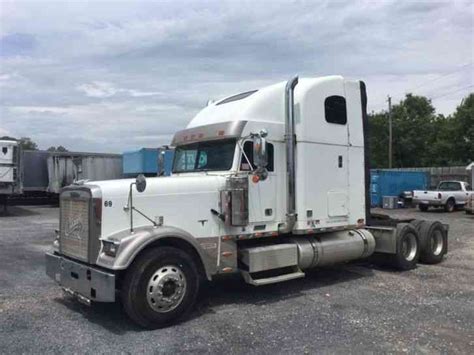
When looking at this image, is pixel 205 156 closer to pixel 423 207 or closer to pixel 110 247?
pixel 110 247

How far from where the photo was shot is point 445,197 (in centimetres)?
2798

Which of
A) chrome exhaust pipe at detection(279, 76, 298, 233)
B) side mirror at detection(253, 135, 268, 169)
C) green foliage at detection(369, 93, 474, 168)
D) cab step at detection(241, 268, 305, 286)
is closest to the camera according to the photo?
side mirror at detection(253, 135, 268, 169)

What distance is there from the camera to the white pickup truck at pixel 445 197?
27.9 m

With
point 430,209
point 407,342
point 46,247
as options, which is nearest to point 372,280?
point 407,342

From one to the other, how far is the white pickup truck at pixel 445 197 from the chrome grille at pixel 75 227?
23967mm

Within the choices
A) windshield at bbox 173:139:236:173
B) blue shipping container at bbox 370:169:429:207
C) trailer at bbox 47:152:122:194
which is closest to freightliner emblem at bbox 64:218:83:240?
windshield at bbox 173:139:236:173

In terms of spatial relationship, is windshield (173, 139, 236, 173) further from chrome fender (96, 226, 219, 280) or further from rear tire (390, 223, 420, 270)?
rear tire (390, 223, 420, 270)

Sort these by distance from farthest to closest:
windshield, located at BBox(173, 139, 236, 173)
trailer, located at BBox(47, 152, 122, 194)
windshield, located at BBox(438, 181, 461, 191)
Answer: trailer, located at BBox(47, 152, 122, 194) < windshield, located at BBox(438, 181, 461, 191) < windshield, located at BBox(173, 139, 236, 173)

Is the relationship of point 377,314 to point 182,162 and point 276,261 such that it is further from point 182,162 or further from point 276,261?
point 182,162

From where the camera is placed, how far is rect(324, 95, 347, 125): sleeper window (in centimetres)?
921

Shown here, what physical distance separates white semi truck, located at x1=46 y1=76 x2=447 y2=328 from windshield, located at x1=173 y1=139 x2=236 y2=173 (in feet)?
0.06

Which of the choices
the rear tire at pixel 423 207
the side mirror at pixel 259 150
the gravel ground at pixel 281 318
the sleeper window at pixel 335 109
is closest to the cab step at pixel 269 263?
the gravel ground at pixel 281 318

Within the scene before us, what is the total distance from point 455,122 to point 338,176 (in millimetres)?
54406

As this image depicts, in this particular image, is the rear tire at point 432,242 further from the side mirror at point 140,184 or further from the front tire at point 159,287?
the side mirror at point 140,184
